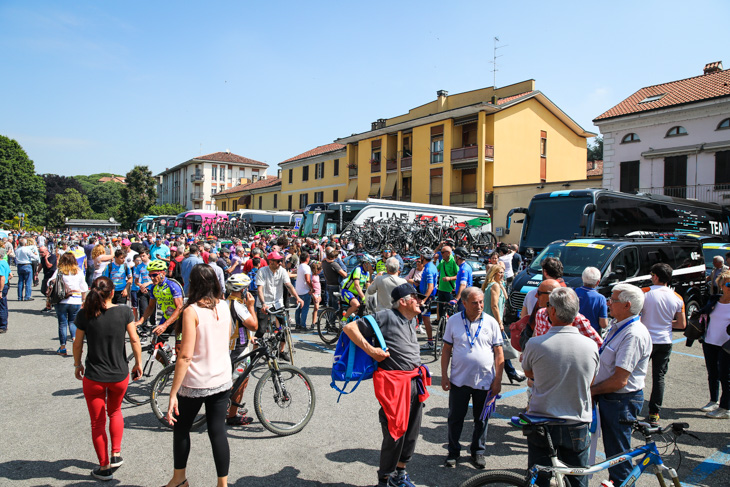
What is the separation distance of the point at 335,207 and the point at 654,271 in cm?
2002

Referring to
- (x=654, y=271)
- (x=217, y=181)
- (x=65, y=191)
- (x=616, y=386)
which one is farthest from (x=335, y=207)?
(x=65, y=191)

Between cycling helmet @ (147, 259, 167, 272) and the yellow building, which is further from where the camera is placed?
the yellow building

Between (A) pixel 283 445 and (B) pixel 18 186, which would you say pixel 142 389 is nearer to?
(A) pixel 283 445

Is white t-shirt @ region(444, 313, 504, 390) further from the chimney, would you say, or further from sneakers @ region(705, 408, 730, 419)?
the chimney

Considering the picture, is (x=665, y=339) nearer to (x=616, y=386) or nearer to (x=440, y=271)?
(x=616, y=386)

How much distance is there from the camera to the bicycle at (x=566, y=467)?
271 centimetres

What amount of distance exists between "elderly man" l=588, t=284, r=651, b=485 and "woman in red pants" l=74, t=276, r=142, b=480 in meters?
3.90

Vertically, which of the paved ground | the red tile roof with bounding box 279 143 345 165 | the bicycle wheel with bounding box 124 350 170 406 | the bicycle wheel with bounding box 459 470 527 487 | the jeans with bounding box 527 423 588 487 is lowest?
the paved ground

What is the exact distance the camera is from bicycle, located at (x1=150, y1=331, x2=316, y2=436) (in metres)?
4.87

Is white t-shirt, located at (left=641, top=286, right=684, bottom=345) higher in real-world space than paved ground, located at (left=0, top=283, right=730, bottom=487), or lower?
higher

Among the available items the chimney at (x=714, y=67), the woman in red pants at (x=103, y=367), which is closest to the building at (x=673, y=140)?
the chimney at (x=714, y=67)

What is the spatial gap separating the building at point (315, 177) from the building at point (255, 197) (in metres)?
2.20

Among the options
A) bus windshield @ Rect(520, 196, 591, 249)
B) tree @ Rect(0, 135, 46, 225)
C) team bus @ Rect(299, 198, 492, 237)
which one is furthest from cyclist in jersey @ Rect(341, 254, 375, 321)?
tree @ Rect(0, 135, 46, 225)

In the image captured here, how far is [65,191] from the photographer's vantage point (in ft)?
257
